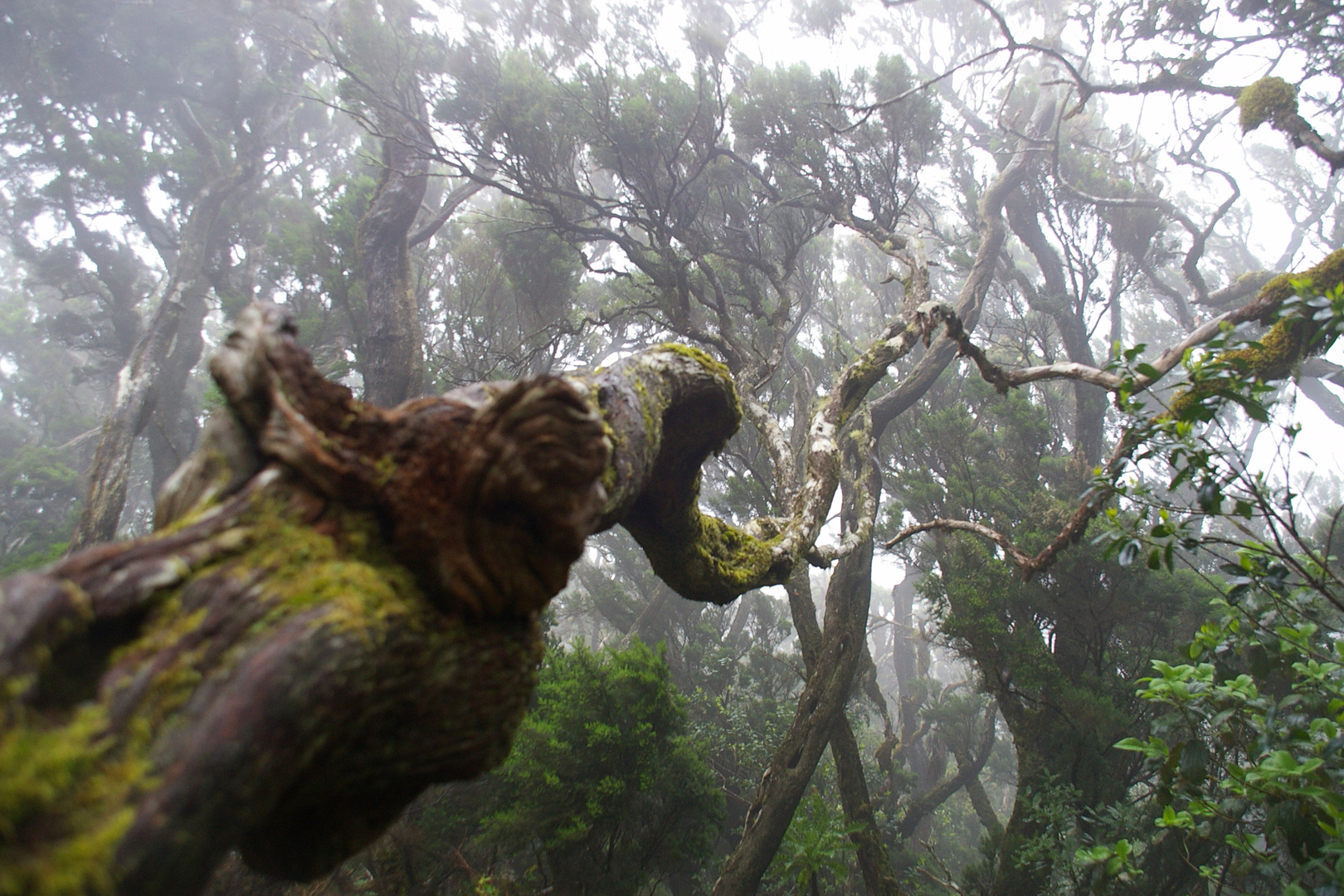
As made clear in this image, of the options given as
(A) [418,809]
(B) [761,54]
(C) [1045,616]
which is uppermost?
(B) [761,54]

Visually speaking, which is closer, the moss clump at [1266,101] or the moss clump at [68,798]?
the moss clump at [68,798]

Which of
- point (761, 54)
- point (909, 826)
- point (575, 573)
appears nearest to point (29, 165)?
point (575, 573)

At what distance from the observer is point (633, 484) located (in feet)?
5.03

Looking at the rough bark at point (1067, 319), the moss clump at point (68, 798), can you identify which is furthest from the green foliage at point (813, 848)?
the rough bark at point (1067, 319)

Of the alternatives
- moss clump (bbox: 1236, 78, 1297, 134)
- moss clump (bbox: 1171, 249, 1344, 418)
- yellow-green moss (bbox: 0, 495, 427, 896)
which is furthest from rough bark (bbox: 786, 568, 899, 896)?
moss clump (bbox: 1236, 78, 1297, 134)

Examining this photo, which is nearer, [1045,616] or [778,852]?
[778,852]

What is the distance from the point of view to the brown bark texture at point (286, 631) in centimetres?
57

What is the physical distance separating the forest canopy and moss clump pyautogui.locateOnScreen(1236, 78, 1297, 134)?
0.21ft

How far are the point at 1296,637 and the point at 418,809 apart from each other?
19.6ft

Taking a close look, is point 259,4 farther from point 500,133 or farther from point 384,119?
point 500,133

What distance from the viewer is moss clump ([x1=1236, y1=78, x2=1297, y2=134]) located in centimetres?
560

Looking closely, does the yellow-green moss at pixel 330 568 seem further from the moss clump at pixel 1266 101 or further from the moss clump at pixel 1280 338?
the moss clump at pixel 1266 101

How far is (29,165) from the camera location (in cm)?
1339

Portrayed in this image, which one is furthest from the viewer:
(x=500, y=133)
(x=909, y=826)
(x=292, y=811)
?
(x=909, y=826)
